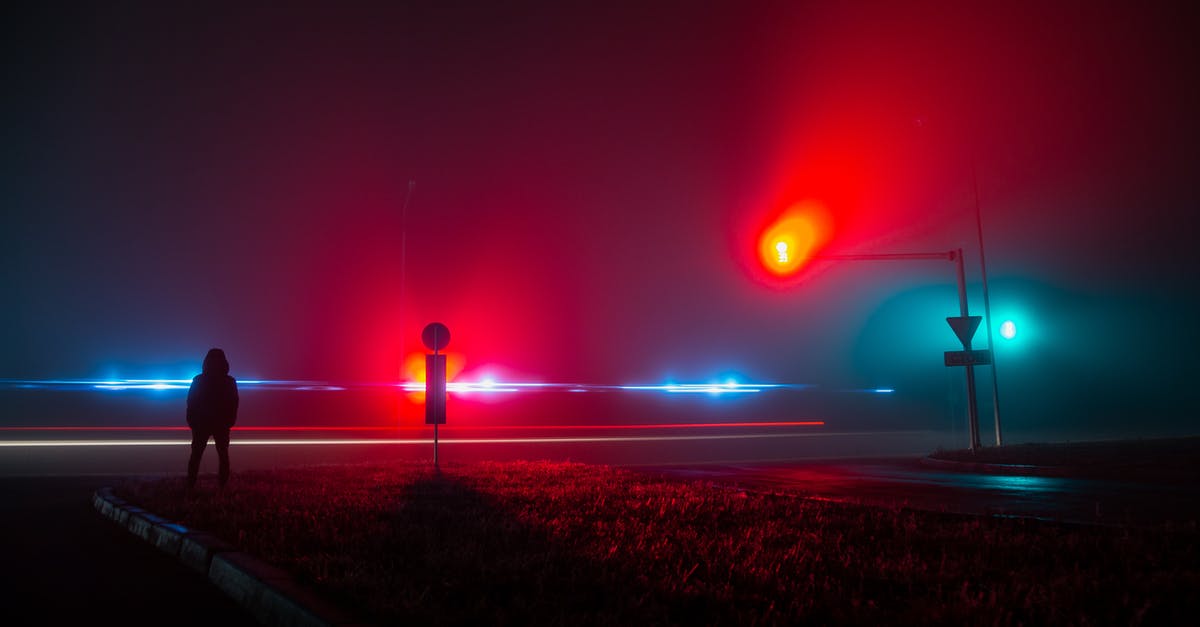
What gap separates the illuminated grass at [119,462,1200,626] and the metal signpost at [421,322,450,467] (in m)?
4.68

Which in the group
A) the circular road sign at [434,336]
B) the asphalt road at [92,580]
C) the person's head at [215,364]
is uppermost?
the circular road sign at [434,336]

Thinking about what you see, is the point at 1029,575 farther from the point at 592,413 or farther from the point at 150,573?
the point at 592,413

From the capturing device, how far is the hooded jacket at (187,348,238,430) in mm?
12117

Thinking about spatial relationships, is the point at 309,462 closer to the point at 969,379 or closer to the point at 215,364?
the point at 215,364

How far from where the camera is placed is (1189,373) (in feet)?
149

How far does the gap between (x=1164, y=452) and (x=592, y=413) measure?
25861 mm

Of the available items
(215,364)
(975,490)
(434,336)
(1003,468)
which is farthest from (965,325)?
(215,364)

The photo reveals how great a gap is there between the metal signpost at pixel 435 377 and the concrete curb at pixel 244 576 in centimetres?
623

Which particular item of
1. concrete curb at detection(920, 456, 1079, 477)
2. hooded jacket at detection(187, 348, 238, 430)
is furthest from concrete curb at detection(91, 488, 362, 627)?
concrete curb at detection(920, 456, 1079, 477)

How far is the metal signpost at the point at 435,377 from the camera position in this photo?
15.1 m

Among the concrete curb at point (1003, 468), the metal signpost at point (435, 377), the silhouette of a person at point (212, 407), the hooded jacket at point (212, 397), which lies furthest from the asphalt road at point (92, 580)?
the concrete curb at point (1003, 468)

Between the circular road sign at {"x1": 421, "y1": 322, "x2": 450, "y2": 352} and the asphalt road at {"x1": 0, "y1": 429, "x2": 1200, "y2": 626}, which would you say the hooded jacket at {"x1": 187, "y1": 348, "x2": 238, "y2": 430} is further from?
the circular road sign at {"x1": 421, "y1": 322, "x2": 450, "y2": 352}

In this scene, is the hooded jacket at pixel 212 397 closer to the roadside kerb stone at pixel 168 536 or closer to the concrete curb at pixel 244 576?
the concrete curb at pixel 244 576

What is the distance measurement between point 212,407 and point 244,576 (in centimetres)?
728
